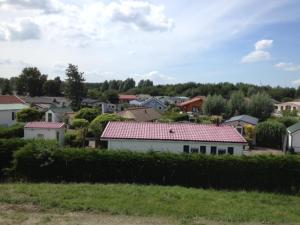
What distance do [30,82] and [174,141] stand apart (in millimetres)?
78193

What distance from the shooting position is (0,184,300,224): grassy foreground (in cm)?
1202

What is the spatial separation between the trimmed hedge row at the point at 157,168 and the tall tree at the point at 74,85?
186ft

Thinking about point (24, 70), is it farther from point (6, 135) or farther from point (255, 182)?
point (255, 182)

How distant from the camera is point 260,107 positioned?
63.8 m

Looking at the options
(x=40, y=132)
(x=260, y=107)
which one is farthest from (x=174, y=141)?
(x=260, y=107)

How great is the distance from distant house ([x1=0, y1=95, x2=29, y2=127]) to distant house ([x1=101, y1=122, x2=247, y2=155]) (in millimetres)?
24825

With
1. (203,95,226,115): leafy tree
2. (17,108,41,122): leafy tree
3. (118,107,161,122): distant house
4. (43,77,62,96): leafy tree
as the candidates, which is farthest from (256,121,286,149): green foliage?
(43,77,62,96): leafy tree

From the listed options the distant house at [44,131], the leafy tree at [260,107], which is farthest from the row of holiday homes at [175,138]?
the leafy tree at [260,107]

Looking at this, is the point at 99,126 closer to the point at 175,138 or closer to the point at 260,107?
the point at 175,138

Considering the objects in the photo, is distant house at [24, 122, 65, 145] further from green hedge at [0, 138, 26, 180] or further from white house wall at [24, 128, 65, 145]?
green hedge at [0, 138, 26, 180]

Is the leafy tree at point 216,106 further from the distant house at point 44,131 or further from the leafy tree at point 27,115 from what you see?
the distant house at point 44,131

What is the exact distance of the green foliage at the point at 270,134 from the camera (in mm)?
40250

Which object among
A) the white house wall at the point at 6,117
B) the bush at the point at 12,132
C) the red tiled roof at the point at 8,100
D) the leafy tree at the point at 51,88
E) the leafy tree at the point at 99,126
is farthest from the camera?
the leafy tree at the point at 51,88

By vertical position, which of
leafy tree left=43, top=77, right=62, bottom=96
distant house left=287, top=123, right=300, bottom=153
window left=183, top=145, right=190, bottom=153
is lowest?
distant house left=287, top=123, right=300, bottom=153
